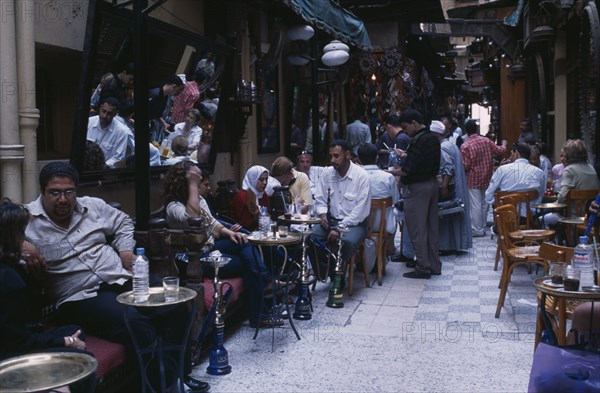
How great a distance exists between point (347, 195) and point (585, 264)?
3591 mm

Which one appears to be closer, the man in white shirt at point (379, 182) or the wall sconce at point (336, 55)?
the man in white shirt at point (379, 182)

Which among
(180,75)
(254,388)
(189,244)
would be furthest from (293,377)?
(180,75)

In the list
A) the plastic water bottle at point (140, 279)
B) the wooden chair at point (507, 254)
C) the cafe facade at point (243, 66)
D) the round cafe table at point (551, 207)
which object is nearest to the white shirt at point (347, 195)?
the cafe facade at point (243, 66)

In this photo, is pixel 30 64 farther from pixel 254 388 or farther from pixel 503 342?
pixel 503 342

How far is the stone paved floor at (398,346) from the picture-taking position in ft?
15.9

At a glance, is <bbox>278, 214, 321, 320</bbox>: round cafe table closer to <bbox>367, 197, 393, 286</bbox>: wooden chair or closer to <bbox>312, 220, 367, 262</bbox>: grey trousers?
<bbox>312, 220, 367, 262</bbox>: grey trousers

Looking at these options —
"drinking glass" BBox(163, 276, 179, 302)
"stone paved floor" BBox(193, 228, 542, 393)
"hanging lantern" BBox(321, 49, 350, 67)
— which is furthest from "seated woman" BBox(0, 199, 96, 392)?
"hanging lantern" BBox(321, 49, 350, 67)

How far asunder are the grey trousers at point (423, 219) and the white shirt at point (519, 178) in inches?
53.4

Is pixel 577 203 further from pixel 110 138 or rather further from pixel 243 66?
pixel 110 138

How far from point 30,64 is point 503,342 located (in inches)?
169

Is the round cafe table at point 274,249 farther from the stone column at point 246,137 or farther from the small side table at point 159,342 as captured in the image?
the stone column at point 246,137

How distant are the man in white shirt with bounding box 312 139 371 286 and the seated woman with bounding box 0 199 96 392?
3.93 metres

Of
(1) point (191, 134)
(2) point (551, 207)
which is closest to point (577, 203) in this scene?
(2) point (551, 207)

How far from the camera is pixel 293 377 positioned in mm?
4938
